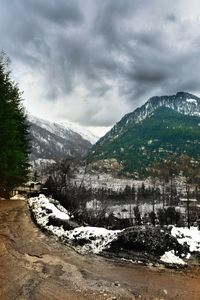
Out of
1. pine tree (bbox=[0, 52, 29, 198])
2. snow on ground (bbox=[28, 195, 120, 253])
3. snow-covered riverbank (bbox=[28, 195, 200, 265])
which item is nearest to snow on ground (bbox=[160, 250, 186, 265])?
snow-covered riverbank (bbox=[28, 195, 200, 265])

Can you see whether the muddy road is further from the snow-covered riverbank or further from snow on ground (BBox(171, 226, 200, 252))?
snow on ground (BBox(171, 226, 200, 252))

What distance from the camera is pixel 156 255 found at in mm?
13703

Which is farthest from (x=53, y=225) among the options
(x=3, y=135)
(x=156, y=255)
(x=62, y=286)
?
(x=3, y=135)

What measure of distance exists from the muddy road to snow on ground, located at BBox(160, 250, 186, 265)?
2.60ft

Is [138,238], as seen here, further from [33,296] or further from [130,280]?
[33,296]

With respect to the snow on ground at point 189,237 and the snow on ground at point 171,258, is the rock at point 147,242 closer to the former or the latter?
the snow on ground at point 171,258

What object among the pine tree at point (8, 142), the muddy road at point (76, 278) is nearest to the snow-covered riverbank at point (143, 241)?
the muddy road at point (76, 278)

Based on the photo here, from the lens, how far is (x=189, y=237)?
14.8m

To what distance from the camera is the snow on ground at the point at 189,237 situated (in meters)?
14.1

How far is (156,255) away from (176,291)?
308cm

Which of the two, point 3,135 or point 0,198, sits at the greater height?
point 3,135

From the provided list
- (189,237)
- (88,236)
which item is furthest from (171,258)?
(88,236)

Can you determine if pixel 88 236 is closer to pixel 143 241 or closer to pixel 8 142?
pixel 143 241

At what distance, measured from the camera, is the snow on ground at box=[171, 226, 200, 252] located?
14134 millimetres
